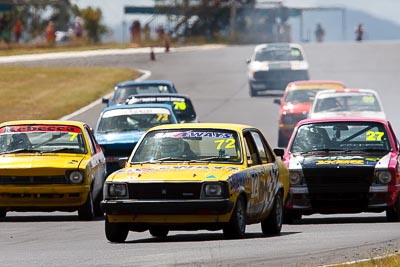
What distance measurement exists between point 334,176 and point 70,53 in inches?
1867

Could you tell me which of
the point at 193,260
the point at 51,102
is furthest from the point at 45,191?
the point at 51,102

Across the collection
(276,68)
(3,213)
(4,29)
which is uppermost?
(3,213)

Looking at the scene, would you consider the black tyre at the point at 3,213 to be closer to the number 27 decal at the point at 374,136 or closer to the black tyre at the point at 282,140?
the number 27 decal at the point at 374,136

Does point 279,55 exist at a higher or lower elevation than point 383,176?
lower

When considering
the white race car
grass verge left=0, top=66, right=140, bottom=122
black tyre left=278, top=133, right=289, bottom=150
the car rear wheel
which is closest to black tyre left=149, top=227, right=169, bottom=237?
black tyre left=278, top=133, right=289, bottom=150

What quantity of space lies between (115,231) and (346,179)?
151 inches

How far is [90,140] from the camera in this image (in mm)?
19062

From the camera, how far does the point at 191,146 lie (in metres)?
14.9

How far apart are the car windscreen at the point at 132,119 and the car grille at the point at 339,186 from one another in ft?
24.0

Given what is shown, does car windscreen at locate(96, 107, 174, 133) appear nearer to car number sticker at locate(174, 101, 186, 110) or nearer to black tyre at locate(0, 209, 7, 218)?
car number sticker at locate(174, 101, 186, 110)

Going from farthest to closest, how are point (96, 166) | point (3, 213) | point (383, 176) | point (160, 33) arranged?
point (160, 33), point (96, 166), point (3, 213), point (383, 176)

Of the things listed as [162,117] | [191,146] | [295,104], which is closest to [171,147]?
[191,146]

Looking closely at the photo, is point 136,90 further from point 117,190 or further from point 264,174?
point 117,190

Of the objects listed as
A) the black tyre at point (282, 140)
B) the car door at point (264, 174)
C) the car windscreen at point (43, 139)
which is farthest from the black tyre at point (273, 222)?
the black tyre at point (282, 140)
